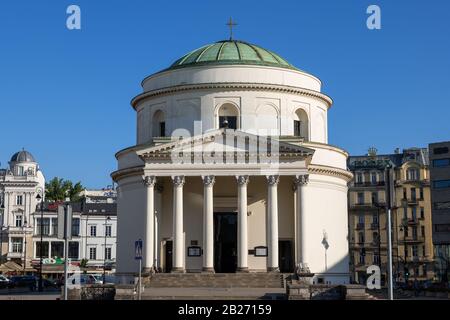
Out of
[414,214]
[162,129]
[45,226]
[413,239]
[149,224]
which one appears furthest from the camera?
[45,226]

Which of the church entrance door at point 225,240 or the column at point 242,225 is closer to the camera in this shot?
the column at point 242,225

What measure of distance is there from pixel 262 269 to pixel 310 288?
17.0m

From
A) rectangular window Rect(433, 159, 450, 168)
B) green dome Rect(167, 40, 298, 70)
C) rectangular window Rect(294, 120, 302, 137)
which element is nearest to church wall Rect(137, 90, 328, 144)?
rectangular window Rect(294, 120, 302, 137)

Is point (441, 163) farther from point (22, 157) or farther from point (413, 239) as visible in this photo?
point (22, 157)

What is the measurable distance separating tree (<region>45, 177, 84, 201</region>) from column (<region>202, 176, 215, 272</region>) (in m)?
94.8

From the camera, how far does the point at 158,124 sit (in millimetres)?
65500

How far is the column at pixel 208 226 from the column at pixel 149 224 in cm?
389

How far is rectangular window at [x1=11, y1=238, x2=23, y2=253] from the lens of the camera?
113 meters

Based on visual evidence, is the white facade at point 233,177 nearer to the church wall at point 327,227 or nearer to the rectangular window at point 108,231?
the church wall at point 327,227

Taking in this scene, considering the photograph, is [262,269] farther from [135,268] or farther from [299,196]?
[135,268]

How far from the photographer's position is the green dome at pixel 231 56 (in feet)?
208

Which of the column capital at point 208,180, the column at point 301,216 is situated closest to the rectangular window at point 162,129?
the column capital at point 208,180

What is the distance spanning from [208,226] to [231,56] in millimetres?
18120

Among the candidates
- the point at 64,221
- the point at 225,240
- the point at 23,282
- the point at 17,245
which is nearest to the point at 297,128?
the point at 225,240
